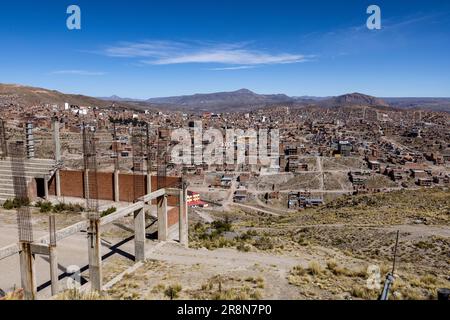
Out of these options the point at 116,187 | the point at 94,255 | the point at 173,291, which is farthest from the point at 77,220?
the point at 173,291

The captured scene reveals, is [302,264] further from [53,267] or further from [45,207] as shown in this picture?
[45,207]

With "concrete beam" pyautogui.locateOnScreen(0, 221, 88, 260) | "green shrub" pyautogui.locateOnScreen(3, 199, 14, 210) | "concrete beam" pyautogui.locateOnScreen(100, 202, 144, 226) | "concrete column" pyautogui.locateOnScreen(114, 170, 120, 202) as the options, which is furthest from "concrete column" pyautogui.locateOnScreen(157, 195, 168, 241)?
"green shrub" pyautogui.locateOnScreen(3, 199, 14, 210)

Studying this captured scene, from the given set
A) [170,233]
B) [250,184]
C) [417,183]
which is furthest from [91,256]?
[417,183]

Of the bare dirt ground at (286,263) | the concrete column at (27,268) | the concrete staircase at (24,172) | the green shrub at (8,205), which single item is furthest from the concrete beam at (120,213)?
the green shrub at (8,205)

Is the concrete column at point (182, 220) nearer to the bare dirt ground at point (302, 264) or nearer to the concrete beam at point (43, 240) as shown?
the bare dirt ground at point (302, 264)

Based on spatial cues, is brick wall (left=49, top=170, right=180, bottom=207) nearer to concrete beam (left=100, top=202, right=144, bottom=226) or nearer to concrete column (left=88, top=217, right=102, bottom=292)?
concrete beam (left=100, top=202, right=144, bottom=226)

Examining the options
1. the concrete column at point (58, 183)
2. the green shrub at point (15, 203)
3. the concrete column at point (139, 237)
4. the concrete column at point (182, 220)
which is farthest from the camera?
the concrete column at point (58, 183)
